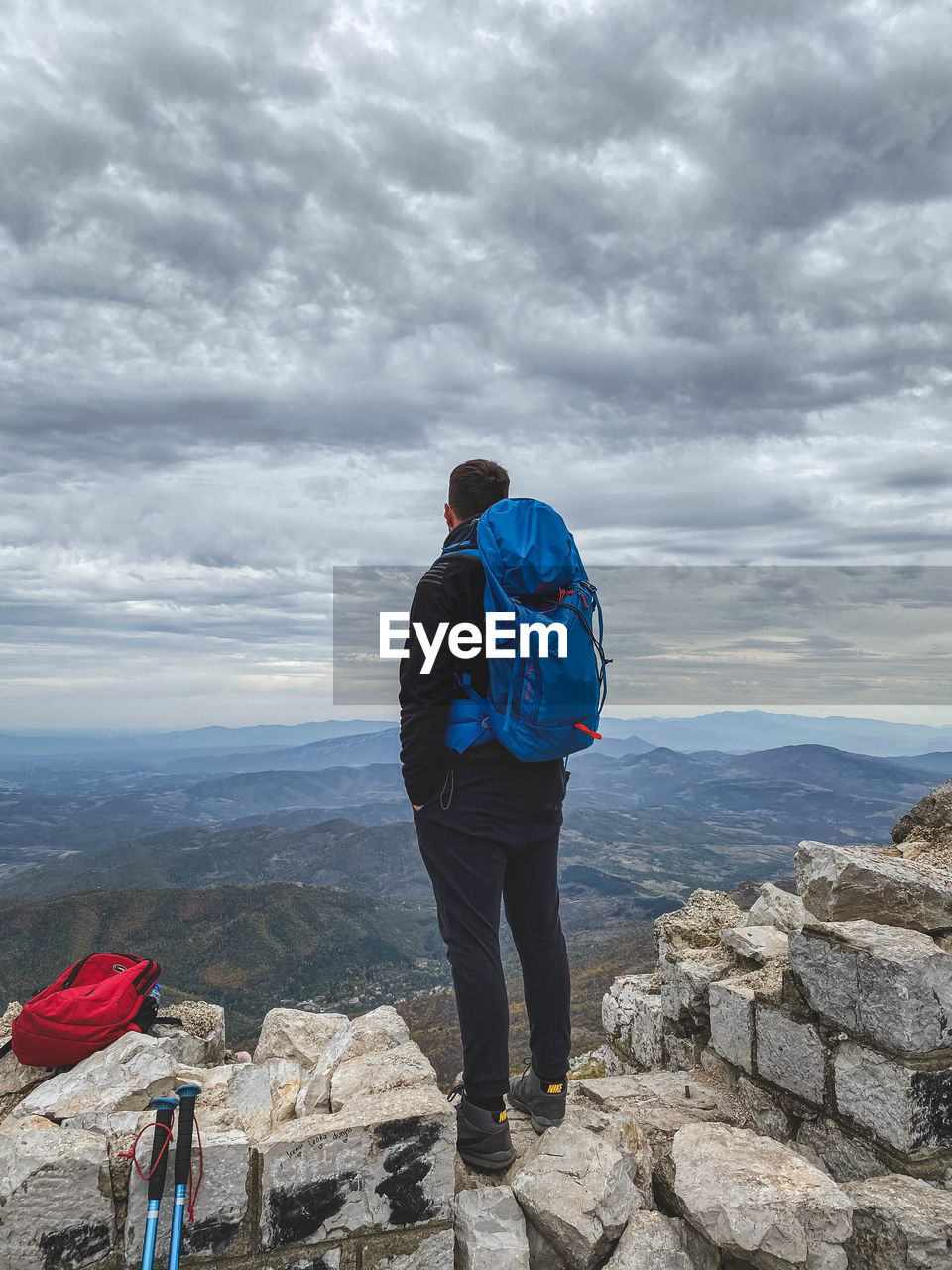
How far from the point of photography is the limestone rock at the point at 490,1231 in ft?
10.1

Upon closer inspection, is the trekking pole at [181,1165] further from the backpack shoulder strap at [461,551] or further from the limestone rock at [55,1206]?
the backpack shoulder strap at [461,551]

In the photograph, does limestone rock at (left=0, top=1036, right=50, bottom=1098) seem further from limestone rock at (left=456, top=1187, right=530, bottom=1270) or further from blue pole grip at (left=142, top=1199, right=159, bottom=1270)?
limestone rock at (left=456, top=1187, right=530, bottom=1270)

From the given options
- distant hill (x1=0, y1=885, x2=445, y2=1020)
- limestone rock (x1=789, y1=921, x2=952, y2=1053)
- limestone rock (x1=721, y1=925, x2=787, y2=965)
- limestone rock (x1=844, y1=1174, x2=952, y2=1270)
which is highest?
limestone rock (x1=789, y1=921, x2=952, y2=1053)

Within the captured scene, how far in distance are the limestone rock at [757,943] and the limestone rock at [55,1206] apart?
389cm

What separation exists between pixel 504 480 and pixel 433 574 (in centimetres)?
88

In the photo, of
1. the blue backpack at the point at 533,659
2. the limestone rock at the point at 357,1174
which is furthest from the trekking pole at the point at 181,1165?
the blue backpack at the point at 533,659

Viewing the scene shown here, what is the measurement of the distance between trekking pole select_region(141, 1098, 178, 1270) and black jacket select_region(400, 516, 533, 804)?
5.37 feet

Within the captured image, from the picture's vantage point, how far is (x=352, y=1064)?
12.5 feet

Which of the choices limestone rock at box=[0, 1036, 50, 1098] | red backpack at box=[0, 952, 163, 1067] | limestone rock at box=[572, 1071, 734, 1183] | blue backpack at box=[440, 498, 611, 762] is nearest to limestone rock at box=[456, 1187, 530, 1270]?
limestone rock at box=[572, 1071, 734, 1183]

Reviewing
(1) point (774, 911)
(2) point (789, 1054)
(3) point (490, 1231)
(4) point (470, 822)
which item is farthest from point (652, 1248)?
(1) point (774, 911)

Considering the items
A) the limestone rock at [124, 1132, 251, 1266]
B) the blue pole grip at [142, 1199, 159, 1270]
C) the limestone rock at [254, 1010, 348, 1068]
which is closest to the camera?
the blue pole grip at [142, 1199, 159, 1270]

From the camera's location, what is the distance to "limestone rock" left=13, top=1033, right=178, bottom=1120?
11.7ft

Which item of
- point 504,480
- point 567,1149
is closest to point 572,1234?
point 567,1149

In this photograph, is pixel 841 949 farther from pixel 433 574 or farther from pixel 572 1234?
pixel 433 574
